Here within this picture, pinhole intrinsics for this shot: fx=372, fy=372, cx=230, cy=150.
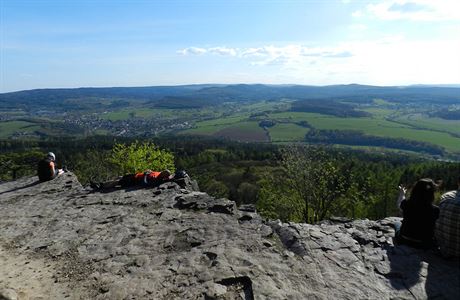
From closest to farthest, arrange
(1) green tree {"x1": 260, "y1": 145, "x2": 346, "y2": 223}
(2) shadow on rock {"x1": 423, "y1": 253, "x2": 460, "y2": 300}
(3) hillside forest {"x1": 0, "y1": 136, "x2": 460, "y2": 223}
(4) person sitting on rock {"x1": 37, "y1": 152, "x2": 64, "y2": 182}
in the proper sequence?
(2) shadow on rock {"x1": 423, "y1": 253, "x2": 460, "y2": 300} → (4) person sitting on rock {"x1": 37, "y1": 152, "x2": 64, "y2": 182} → (1) green tree {"x1": 260, "y1": 145, "x2": 346, "y2": 223} → (3) hillside forest {"x1": 0, "y1": 136, "x2": 460, "y2": 223}

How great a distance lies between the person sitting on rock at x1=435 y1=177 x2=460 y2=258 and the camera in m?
11.2

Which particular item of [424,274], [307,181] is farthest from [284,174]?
[424,274]

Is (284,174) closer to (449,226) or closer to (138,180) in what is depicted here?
(138,180)

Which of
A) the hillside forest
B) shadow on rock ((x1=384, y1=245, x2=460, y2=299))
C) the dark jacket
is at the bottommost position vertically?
the hillside forest

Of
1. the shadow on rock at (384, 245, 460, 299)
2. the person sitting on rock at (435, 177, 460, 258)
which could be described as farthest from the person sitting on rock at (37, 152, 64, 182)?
the person sitting on rock at (435, 177, 460, 258)

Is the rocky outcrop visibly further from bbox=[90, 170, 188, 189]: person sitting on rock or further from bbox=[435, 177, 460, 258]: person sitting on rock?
bbox=[90, 170, 188, 189]: person sitting on rock

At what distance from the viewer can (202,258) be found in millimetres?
12570

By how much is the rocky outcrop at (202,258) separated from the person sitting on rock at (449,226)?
0.51m

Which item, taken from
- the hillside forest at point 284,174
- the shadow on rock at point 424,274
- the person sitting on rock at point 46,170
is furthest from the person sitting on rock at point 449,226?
the person sitting on rock at point 46,170

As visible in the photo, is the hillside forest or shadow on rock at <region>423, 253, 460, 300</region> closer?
shadow on rock at <region>423, 253, 460, 300</region>

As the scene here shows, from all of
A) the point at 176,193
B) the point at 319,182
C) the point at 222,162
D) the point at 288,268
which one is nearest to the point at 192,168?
the point at 222,162

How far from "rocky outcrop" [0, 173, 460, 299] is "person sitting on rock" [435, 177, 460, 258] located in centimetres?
51

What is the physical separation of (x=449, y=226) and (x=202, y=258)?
7.85 metres

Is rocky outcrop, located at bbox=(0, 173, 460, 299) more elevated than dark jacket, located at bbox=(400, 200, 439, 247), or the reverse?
dark jacket, located at bbox=(400, 200, 439, 247)
